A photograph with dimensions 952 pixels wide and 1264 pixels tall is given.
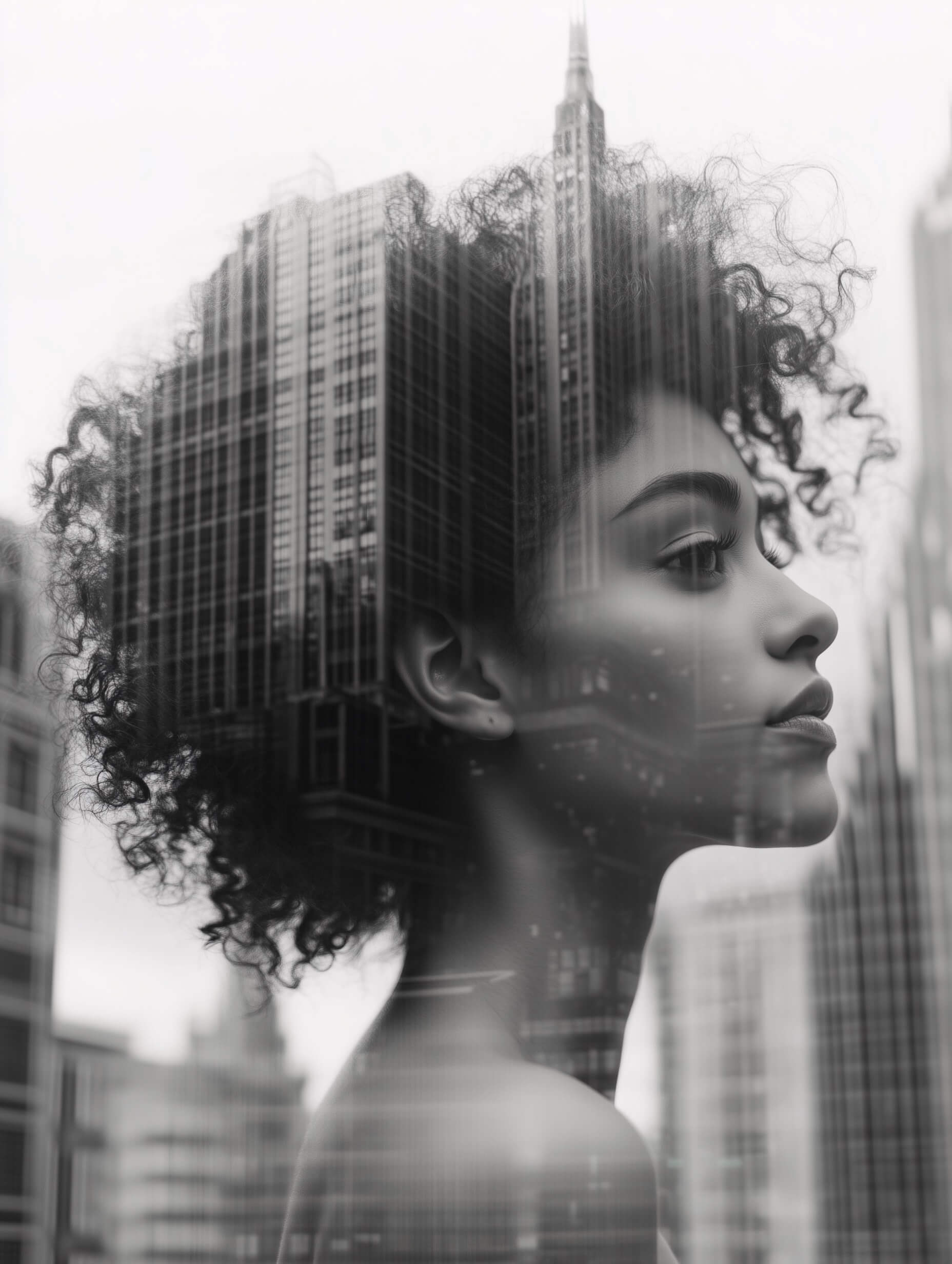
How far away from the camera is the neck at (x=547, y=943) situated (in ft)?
5.73

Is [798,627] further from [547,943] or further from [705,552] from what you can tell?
[547,943]

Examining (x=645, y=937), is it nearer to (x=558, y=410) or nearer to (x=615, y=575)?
(x=615, y=575)

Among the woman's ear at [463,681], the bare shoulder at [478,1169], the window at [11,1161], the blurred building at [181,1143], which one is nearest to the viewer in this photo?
the bare shoulder at [478,1169]

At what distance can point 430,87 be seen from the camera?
2109 mm

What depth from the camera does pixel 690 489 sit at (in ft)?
5.73

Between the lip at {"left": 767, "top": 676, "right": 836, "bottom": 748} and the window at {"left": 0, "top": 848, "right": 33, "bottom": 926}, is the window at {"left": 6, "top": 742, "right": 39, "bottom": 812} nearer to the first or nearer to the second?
the window at {"left": 0, "top": 848, "right": 33, "bottom": 926}

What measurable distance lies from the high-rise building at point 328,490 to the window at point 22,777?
0.27 metres

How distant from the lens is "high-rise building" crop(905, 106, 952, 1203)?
169 cm

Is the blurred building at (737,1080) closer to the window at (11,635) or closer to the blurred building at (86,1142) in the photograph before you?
the blurred building at (86,1142)

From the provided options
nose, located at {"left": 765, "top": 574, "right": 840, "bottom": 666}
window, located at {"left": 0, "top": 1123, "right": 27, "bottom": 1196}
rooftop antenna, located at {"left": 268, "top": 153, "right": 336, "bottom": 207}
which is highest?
rooftop antenna, located at {"left": 268, "top": 153, "right": 336, "bottom": 207}

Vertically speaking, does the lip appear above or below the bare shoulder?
above

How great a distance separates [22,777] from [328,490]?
2.14ft

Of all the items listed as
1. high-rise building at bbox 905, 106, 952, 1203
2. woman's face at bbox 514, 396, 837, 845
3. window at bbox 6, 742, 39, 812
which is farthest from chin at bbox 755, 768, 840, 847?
window at bbox 6, 742, 39, 812

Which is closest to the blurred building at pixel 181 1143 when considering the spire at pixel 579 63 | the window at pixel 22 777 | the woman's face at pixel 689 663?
the window at pixel 22 777
